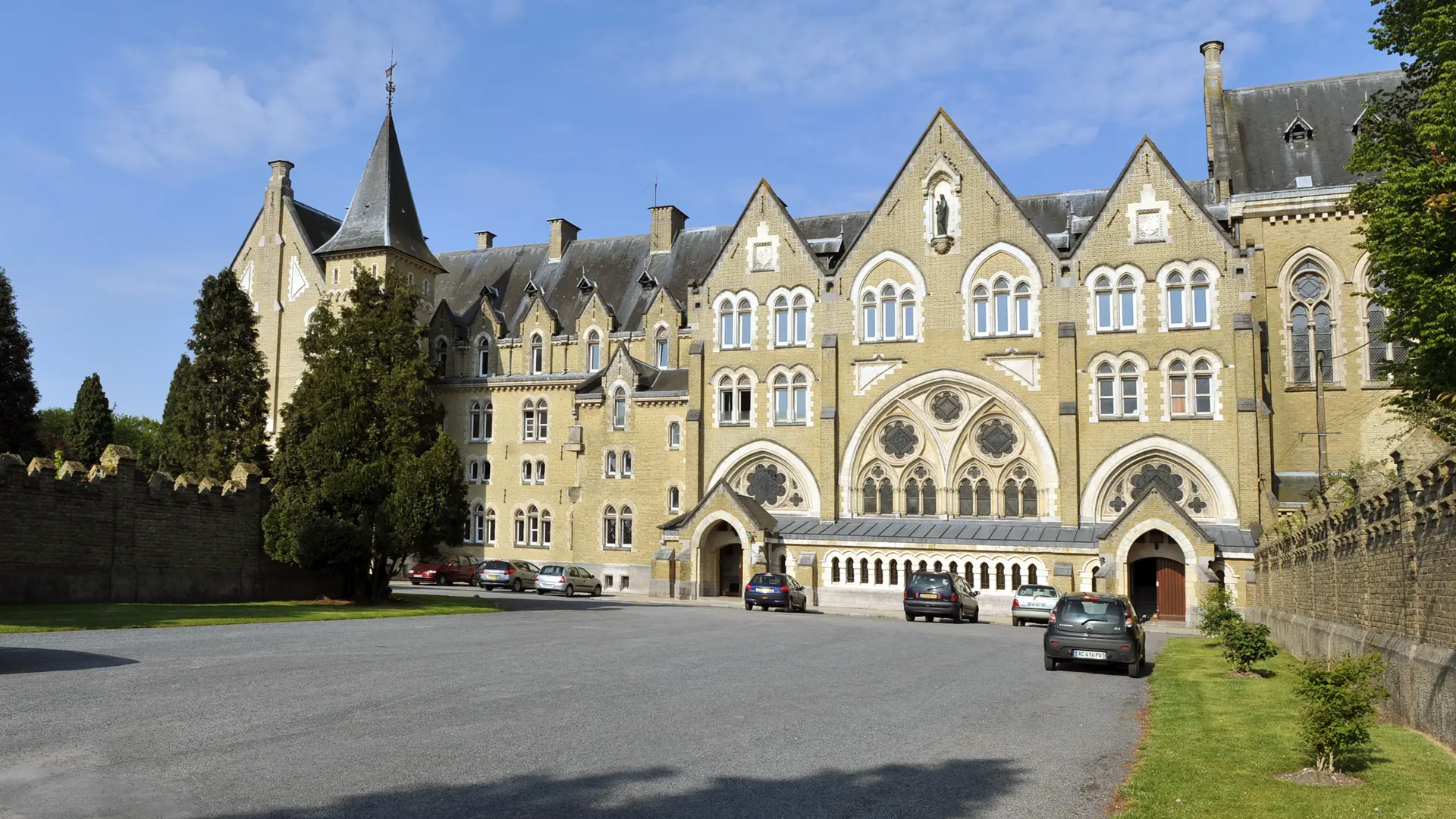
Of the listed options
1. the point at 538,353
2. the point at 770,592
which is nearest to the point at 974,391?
the point at 770,592

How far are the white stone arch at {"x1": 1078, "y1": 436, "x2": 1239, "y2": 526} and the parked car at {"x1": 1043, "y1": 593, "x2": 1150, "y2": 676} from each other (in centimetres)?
2370

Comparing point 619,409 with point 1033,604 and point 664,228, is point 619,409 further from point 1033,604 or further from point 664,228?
point 1033,604

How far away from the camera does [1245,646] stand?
2108 cm

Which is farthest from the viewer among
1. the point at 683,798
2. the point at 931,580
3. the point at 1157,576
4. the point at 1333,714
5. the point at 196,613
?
the point at 1157,576

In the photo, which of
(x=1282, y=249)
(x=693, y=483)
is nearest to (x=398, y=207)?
(x=693, y=483)

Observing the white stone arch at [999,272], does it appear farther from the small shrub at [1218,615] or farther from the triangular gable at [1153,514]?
the small shrub at [1218,615]

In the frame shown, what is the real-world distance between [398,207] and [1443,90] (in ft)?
176

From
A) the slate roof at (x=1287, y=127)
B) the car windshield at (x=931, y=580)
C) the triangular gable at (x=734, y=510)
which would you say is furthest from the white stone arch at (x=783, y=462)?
the slate roof at (x=1287, y=127)

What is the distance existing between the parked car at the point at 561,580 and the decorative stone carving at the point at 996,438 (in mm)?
19100

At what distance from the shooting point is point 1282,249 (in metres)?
45.8

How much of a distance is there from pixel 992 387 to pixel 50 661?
37.9m

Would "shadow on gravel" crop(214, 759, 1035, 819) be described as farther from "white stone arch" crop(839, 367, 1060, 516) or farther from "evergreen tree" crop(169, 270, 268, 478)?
"evergreen tree" crop(169, 270, 268, 478)

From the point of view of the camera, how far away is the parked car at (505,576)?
51969 millimetres

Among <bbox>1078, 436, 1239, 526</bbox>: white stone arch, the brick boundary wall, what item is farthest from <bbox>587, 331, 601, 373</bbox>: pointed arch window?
the brick boundary wall
